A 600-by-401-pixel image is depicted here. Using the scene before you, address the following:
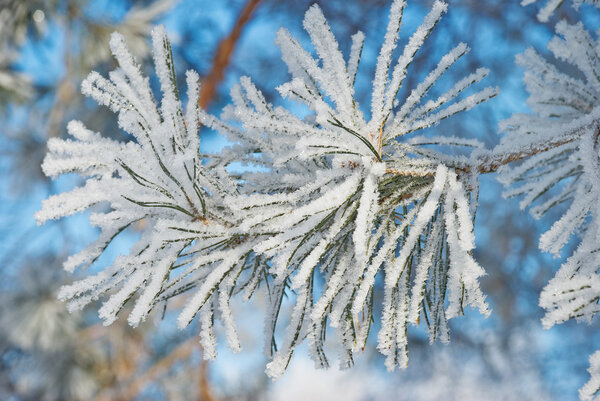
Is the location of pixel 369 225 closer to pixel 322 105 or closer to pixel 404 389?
pixel 322 105

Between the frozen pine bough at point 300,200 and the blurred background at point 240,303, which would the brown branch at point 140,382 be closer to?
the blurred background at point 240,303

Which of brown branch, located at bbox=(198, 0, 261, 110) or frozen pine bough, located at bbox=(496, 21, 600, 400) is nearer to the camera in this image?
frozen pine bough, located at bbox=(496, 21, 600, 400)

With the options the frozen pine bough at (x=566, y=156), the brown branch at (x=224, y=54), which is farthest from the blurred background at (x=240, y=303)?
the frozen pine bough at (x=566, y=156)

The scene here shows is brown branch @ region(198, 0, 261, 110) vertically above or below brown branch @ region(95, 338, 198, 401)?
above

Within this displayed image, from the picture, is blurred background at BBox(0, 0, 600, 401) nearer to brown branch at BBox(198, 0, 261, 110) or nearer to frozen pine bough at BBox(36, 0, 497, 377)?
brown branch at BBox(198, 0, 261, 110)

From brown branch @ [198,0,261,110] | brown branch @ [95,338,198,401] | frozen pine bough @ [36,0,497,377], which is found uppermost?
brown branch @ [198,0,261,110]

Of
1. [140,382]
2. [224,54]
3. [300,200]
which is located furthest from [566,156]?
[140,382]

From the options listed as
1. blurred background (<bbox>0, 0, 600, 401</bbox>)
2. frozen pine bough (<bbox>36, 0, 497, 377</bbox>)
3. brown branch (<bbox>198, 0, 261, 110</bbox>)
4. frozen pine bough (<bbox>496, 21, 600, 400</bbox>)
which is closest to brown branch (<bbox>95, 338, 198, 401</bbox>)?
blurred background (<bbox>0, 0, 600, 401</bbox>)

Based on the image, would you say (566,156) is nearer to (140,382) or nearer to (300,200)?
(300,200)
